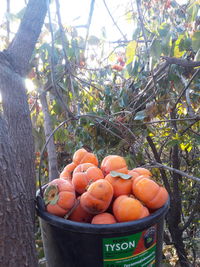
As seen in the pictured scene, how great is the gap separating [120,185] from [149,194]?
0.34 ft

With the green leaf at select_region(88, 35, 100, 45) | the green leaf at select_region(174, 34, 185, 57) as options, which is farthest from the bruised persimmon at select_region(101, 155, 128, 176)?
the green leaf at select_region(88, 35, 100, 45)

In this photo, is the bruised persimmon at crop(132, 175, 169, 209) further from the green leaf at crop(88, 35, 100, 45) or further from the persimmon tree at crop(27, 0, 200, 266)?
the green leaf at crop(88, 35, 100, 45)

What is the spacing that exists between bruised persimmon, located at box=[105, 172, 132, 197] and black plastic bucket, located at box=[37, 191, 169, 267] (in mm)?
122

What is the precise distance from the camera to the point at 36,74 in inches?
71.4

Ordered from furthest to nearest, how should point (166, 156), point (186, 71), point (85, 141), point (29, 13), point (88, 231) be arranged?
point (166, 156) → point (85, 141) → point (186, 71) → point (29, 13) → point (88, 231)

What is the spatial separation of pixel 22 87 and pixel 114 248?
0.65 metres

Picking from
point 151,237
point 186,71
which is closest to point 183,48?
point 186,71

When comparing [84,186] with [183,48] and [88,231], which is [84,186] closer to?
[88,231]

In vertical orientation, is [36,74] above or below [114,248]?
above

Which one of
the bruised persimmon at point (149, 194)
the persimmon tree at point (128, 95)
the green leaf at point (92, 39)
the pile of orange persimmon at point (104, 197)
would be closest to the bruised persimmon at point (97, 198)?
the pile of orange persimmon at point (104, 197)

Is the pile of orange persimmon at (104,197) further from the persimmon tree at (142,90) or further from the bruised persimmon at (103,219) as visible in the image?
the persimmon tree at (142,90)

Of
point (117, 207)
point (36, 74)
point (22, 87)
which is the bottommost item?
point (117, 207)

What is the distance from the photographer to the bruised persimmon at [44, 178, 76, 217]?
30.1 inches

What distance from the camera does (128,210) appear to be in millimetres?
719
